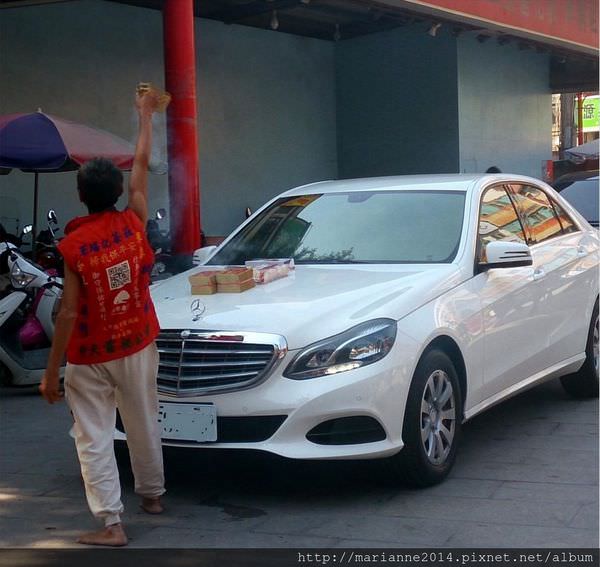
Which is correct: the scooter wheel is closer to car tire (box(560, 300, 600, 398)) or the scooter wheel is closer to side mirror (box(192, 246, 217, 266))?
side mirror (box(192, 246, 217, 266))

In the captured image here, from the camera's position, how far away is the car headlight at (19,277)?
8.01 metres

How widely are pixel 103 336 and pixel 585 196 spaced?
7.72 metres

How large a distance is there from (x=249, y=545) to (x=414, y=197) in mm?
2682

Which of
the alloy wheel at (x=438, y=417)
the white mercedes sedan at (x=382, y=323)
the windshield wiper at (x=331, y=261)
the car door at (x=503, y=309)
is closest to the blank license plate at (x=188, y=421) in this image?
the white mercedes sedan at (x=382, y=323)

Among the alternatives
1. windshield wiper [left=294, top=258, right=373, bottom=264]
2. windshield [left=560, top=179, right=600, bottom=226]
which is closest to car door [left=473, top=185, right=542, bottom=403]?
windshield wiper [left=294, top=258, right=373, bottom=264]

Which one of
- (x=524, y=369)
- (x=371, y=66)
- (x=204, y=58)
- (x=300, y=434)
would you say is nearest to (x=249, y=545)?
(x=300, y=434)

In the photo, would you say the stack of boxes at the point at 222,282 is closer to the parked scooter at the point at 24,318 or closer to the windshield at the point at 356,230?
the windshield at the point at 356,230

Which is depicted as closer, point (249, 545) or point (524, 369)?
point (249, 545)

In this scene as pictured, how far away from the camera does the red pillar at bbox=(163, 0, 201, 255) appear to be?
34.6ft

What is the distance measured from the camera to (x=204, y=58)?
55.3 ft

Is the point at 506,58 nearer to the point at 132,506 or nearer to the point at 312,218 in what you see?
the point at 312,218

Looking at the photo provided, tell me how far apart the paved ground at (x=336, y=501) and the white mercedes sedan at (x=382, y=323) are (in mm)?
246

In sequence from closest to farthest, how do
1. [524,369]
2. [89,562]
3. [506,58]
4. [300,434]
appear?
[89,562], [300,434], [524,369], [506,58]

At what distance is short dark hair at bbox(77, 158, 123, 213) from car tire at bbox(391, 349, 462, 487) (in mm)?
1715
